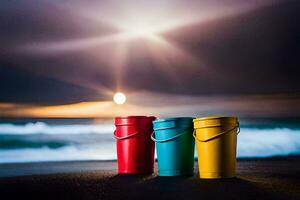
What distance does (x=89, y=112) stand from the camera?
534cm

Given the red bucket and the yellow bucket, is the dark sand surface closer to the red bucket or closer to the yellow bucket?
the yellow bucket

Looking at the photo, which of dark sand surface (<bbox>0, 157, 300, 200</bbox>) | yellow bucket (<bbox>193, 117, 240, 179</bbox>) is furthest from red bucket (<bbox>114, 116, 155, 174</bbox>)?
yellow bucket (<bbox>193, 117, 240, 179</bbox>)

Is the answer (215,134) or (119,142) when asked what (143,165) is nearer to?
(119,142)

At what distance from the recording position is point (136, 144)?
3.68 m

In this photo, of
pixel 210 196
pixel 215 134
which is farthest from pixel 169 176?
pixel 210 196

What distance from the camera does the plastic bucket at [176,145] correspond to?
3287 mm

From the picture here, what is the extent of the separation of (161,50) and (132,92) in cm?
67

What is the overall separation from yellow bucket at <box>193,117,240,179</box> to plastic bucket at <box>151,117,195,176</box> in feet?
0.55

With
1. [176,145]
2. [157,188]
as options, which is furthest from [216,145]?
[157,188]

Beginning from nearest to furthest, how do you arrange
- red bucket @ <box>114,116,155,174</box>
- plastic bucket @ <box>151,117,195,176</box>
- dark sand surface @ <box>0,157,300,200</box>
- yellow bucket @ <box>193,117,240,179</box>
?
dark sand surface @ <box>0,157,300,200</box>, yellow bucket @ <box>193,117,240,179</box>, plastic bucket @ <box>151,117,195,176</box>, red bucket @ <box>114,116,155,174</box>

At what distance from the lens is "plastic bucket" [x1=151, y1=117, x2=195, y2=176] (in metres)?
3.29

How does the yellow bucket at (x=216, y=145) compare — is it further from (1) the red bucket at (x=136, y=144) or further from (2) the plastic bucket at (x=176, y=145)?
(1) the red bucket at (x=136, y=144)

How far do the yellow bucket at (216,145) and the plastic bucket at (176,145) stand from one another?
0.55 feet

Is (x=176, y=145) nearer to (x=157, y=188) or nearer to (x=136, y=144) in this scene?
(x=136, y=144)
